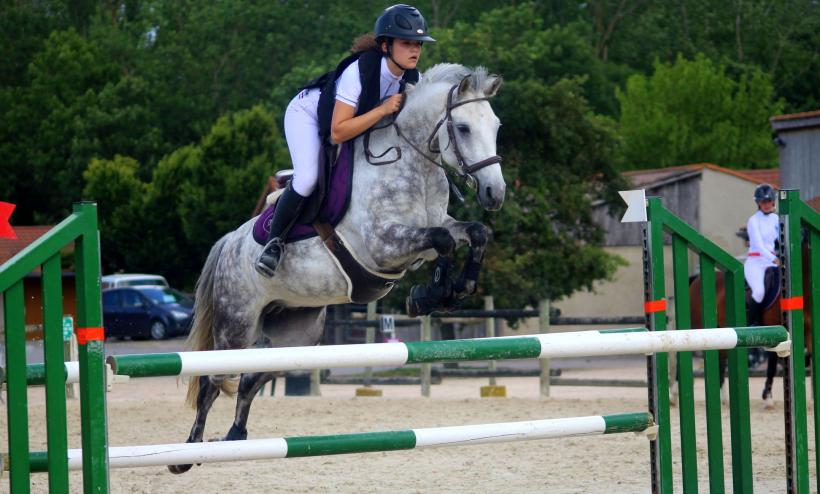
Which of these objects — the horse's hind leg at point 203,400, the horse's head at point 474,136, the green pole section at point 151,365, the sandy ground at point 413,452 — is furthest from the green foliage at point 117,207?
the green pole section at point 151,365

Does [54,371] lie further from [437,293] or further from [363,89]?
[363,89]

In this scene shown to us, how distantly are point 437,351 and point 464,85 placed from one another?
55.5 inches

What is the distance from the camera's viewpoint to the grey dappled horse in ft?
14.9

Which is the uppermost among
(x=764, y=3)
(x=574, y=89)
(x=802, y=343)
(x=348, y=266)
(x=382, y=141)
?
(x=764, y=3)

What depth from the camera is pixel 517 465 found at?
6898 millimetres

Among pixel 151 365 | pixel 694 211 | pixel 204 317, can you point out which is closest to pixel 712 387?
pixel 151 365

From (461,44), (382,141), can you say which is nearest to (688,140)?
(461,44)

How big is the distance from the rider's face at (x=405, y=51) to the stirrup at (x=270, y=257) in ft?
3.06

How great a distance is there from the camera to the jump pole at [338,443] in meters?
3.50

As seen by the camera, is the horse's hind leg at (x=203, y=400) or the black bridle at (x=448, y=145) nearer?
the black bridle at (x=448, y=145)

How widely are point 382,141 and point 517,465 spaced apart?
9.10 feet

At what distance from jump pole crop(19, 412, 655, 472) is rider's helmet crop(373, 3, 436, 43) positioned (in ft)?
5.57

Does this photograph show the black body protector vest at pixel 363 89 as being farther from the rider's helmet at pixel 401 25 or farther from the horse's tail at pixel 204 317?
the horse's tail at pixel 204 317

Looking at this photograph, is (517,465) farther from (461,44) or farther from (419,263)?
(461,44)
